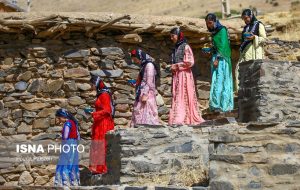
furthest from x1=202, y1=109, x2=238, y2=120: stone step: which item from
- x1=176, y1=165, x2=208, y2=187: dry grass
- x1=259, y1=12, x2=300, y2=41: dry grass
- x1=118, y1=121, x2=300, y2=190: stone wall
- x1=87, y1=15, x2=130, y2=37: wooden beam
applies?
x1=259, y1=12, x2=300, y2=41: dry grass

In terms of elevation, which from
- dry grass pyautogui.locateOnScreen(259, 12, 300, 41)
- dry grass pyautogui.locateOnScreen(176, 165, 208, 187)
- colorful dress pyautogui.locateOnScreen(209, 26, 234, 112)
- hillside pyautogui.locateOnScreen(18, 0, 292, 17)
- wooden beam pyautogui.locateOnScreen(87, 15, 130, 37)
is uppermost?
hillside pyautogui.locateOnScreen(18, 0, 292, 17)

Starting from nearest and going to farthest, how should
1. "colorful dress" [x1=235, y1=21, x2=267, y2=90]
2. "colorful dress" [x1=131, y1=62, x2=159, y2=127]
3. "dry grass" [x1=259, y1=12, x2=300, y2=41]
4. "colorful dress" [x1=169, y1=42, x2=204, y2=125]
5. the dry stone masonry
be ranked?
1. "colorful dress" [x1=131, y1=62, x2=159, y2=127]
2. "colorful dress" [x1=169, y1=42, x2=204, y2=125]
3. "colorful dress" [x1=235, y1=21, x2=267, y2=90]
4. the dry stone masonry
5. "dry grass" [x1=259, y1=12, x2=300, y2=41]

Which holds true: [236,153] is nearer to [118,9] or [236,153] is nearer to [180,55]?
[180,55]

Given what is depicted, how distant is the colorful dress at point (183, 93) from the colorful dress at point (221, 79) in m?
0.36

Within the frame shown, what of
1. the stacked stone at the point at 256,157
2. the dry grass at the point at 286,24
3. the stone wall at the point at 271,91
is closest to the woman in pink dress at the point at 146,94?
the stone wall at the point at 271,91

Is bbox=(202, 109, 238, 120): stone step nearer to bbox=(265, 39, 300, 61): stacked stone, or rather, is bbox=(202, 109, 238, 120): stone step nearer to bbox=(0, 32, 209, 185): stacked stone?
bbox=(0, 32, 209, 185): stacked stone

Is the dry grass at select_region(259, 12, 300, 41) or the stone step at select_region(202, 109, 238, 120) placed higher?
the dry grass at select_region(259, 12, 300, 41)

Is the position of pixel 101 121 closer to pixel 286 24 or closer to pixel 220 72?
pixel 220 72

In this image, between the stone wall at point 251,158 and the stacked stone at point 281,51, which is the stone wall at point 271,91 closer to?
the stone wall at point 251,158

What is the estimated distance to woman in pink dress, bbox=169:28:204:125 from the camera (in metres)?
→ 9.21

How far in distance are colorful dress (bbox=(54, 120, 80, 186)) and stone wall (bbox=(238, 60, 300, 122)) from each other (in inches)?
107

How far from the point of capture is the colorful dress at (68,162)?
9.31 meters

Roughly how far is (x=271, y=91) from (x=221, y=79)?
212 cm

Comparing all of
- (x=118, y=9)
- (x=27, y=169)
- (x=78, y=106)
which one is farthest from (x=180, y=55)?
(x=118, y=9)
